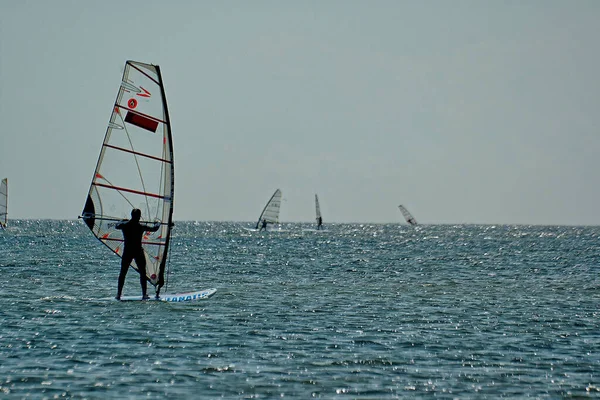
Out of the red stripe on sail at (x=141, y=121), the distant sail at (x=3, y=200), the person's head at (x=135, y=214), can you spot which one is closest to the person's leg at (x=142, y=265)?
the person's head at (x=135, y=214)

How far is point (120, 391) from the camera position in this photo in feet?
37.6

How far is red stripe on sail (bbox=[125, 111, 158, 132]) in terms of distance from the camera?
20.8 meters

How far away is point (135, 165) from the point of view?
21.0 metres

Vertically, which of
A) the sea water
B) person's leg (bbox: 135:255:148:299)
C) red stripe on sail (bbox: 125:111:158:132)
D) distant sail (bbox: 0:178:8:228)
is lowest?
the sea water

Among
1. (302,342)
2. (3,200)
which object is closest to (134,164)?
(302,342)

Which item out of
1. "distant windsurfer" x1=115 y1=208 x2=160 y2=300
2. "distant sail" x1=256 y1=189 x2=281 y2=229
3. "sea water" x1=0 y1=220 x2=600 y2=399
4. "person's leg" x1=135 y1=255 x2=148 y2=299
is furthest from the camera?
"distant sail" x1=256 y1=189 x2=281 y2=229

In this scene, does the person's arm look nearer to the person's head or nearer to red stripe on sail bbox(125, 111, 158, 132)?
the person's head

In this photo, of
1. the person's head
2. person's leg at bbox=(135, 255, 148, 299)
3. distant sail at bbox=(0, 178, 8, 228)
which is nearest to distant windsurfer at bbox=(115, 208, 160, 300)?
the person's head

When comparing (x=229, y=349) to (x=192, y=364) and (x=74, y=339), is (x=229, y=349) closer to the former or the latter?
(x=192, y=364)

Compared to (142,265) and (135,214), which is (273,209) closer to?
(142,265)

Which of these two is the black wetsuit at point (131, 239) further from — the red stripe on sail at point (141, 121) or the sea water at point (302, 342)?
the red stripe on sail at point (141, 121)

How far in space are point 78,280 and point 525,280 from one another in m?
15.4

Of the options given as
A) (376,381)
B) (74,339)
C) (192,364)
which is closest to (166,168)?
(74,339)

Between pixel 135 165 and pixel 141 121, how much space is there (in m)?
1.01
